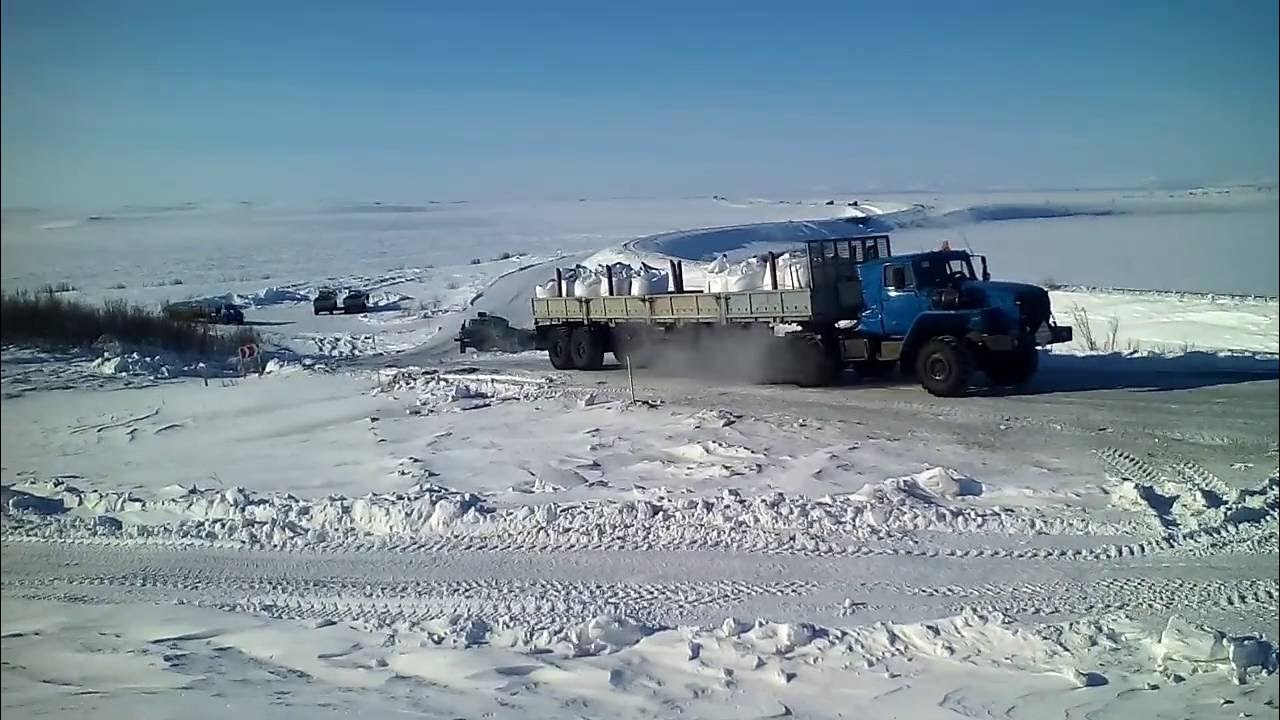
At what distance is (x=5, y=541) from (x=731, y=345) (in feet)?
42.4

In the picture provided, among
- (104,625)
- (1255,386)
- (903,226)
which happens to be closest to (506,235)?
(903,226)

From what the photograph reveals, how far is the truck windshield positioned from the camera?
17594 millimetres

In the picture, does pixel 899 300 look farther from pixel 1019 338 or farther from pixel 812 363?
pixel 1019 338

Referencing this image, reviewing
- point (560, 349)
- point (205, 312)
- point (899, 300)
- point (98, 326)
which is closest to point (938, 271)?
point (899, 300)

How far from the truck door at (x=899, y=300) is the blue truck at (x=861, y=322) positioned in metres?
0.02

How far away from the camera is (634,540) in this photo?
31.7 ft

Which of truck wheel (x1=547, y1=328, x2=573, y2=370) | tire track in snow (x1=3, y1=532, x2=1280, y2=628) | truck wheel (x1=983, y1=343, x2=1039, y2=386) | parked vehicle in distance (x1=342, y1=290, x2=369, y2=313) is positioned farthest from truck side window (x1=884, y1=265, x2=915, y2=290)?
parked vehicle in distance (x1=342, y1=290, x2=369, y2=313)

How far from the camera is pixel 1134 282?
3161cm

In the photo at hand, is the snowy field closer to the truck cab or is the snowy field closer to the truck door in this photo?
the truck cab

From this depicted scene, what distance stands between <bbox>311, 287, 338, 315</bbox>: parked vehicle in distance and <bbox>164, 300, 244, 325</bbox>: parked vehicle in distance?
2.75 metres

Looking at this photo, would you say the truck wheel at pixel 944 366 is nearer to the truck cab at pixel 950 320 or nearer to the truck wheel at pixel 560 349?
the truck cab at pixel 950 320

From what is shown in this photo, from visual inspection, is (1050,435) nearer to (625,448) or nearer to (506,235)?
(625,448)

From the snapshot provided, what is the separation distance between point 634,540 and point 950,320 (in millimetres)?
9363

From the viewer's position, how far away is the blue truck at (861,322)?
16.6m
